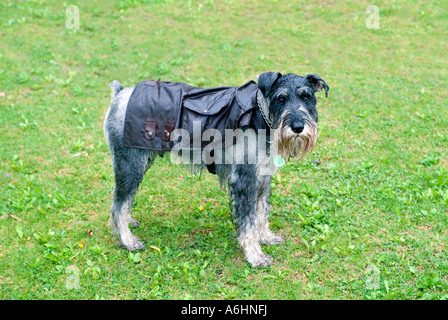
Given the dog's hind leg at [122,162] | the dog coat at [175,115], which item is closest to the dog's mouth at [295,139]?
the dog coat at [175,115]

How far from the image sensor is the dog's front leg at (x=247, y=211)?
563 centimetres

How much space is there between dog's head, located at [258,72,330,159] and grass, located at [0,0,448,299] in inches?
64.8

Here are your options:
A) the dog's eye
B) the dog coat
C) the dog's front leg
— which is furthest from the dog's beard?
the dog coat

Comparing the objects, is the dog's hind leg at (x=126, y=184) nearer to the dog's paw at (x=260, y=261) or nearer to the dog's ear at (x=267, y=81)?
the dog's paw at (x=260, y=261)

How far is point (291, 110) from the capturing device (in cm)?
507

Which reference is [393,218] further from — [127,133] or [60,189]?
[60,189]

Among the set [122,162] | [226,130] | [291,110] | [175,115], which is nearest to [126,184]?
[122,162]

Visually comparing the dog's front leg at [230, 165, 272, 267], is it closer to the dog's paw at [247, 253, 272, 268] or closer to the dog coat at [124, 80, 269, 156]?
the dog's paw at [247, 253, 272, 268]

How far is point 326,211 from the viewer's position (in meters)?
6.72

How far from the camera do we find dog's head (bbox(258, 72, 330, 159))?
5.03m

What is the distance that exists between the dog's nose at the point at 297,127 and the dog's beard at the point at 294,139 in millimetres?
32

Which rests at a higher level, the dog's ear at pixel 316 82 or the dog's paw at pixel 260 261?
the dog's ear at pixel 316 82

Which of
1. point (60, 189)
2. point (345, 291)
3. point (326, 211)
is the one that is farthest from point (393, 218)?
point (60, 189)
